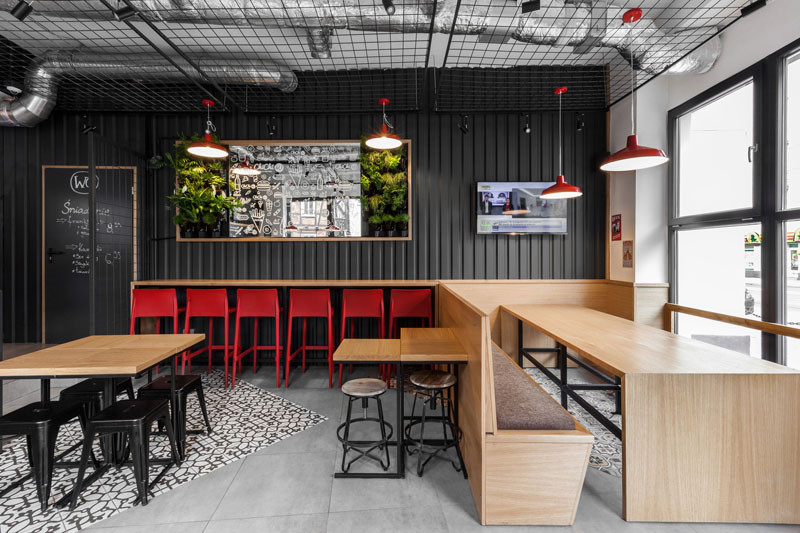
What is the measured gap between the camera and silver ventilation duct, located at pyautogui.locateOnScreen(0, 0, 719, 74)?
2.63 meters

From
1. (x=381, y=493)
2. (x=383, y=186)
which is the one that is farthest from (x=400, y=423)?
(x=383, y=186)

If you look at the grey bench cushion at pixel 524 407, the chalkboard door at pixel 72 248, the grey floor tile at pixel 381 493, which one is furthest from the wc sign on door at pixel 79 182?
the grey bench cushion at pixel 524 407

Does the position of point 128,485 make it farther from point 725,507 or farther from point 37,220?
point 37,220

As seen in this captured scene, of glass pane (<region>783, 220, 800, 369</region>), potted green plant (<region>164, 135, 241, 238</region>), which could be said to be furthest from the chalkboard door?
glass pane (<region>783, 220, 800, 369</region>)

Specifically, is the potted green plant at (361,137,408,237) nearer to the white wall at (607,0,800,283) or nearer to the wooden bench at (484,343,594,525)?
the white wall at (607,0,800,283)

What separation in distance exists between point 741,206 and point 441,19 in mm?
2900

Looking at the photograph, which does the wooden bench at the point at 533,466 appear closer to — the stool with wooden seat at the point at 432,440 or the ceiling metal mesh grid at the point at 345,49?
the stool with wooden seat at the point at 432,440

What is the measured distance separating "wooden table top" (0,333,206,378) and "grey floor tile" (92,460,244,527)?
0.71 metres

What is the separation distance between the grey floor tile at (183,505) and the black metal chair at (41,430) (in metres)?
0.39

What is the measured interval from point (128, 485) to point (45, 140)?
469 centimetres

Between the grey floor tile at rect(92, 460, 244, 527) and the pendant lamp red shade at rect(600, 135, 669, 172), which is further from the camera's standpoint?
the pendant lamp red shade at rect(600, 135, 669, 172)

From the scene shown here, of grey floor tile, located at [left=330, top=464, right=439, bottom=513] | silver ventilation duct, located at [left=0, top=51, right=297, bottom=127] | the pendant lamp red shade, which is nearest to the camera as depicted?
grey floor tile, located at [left=330, top=464, right=439, bottom=513]

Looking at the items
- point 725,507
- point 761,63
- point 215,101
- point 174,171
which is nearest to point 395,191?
point 215,101

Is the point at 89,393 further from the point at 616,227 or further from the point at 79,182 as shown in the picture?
the point at 616,227
